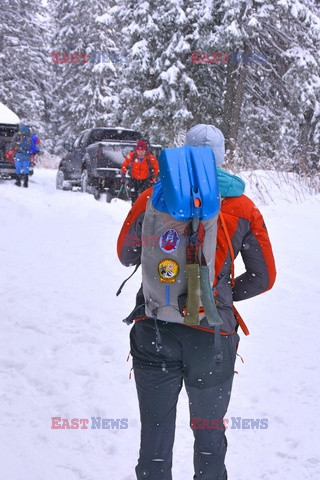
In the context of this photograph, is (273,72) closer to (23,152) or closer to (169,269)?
(23,152)

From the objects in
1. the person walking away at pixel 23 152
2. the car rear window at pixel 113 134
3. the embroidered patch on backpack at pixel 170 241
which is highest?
the embroidered patch on backpack at pixel 170 241

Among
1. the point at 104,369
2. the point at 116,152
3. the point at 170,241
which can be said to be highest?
the point at 170,241

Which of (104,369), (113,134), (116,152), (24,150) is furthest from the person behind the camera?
(113,134)

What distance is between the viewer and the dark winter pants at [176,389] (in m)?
2.45

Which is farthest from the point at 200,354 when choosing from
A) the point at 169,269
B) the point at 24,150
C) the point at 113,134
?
the point at 24,150

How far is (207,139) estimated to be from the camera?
248 cm

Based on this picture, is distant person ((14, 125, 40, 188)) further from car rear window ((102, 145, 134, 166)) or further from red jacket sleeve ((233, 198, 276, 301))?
red jacket sleeve ((233, 198, 276, 301))

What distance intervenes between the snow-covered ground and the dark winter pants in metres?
0.95

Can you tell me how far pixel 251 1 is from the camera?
1909cm

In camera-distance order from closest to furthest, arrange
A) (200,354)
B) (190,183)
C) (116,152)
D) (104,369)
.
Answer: (190,183)
(200,354)
(104,369)
(116,152)

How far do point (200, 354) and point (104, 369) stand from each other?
2.61m

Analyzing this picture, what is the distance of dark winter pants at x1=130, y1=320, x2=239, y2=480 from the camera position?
2.45m

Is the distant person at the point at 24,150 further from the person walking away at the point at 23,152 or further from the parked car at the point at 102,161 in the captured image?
the parked car at the point at 102,161

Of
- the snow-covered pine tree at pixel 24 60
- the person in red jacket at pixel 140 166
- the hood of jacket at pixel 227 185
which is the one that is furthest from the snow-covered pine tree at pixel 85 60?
the hood of jacket at pixel 227 185
